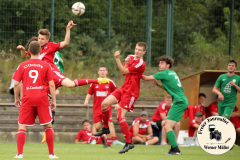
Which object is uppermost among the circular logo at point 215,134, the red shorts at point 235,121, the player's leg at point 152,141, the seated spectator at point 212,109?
the circular logo at point 215,134

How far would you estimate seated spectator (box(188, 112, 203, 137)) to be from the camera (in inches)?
643

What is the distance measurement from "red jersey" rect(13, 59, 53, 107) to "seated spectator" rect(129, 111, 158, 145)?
755cm

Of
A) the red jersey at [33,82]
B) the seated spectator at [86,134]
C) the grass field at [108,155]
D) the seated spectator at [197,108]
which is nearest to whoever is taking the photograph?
the red jersey at [33,82]

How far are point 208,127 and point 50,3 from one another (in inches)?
538

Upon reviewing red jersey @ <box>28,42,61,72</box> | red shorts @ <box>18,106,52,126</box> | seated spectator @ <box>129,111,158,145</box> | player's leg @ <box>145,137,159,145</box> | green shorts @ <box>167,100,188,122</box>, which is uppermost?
red jersey @ <box>28,42,61,72</box>

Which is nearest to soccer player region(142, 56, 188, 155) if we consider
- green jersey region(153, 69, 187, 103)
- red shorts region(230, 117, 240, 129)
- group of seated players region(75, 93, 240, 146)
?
green jersey region(153, 69, 187, 103)

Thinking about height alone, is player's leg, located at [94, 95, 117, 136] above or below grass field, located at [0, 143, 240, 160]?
above

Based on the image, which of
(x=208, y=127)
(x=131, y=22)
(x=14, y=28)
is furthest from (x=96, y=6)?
(x=208, y=127)

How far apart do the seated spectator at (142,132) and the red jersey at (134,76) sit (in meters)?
4.68

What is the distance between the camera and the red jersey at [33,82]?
29.3 feet

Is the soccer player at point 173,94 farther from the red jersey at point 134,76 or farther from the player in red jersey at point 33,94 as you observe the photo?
the player in red jersey at point 33,94

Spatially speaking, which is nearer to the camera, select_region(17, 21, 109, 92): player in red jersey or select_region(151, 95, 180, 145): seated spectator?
Answer: select_region(17, 21, 109, 92): player in red jersey

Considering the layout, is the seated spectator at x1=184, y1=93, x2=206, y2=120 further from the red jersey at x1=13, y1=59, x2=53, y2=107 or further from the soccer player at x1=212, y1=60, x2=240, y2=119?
the red jersey at x1=13, y1=59, x2=53, y2=107

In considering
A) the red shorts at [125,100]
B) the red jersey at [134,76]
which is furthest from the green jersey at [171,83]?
the red shorts at [125,100]
